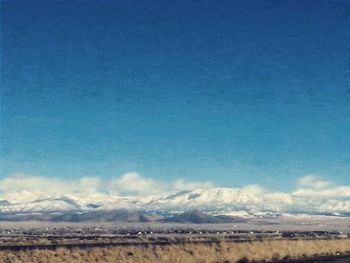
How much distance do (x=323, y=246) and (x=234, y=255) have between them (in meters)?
19.5

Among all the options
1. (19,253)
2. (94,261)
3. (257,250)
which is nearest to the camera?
(94,261)

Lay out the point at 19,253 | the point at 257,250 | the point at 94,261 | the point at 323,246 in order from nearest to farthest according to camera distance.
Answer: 1. the point at 94,261
2. the point at 19,253
3. the point at 257,250
4. the point at 323,246

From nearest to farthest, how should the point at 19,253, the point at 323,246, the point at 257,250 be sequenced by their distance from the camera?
the point at 19,253 < the point at 257,250 < the point at 323,246

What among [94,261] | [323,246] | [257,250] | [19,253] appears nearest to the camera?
[94,261]

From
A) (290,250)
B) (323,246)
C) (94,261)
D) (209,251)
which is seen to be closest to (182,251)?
(209,251)

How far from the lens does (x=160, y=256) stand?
47.8 m

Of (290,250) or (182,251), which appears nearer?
(182,251)

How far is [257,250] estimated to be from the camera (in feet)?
183

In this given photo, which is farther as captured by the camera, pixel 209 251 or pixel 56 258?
pixel 209 251

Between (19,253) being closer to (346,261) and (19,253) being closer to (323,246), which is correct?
(346,261)

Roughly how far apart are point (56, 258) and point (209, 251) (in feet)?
44.4

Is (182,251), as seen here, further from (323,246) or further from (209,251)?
(323,246)

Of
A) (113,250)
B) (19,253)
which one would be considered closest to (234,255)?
(113,250)

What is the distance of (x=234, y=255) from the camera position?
1977 inches
